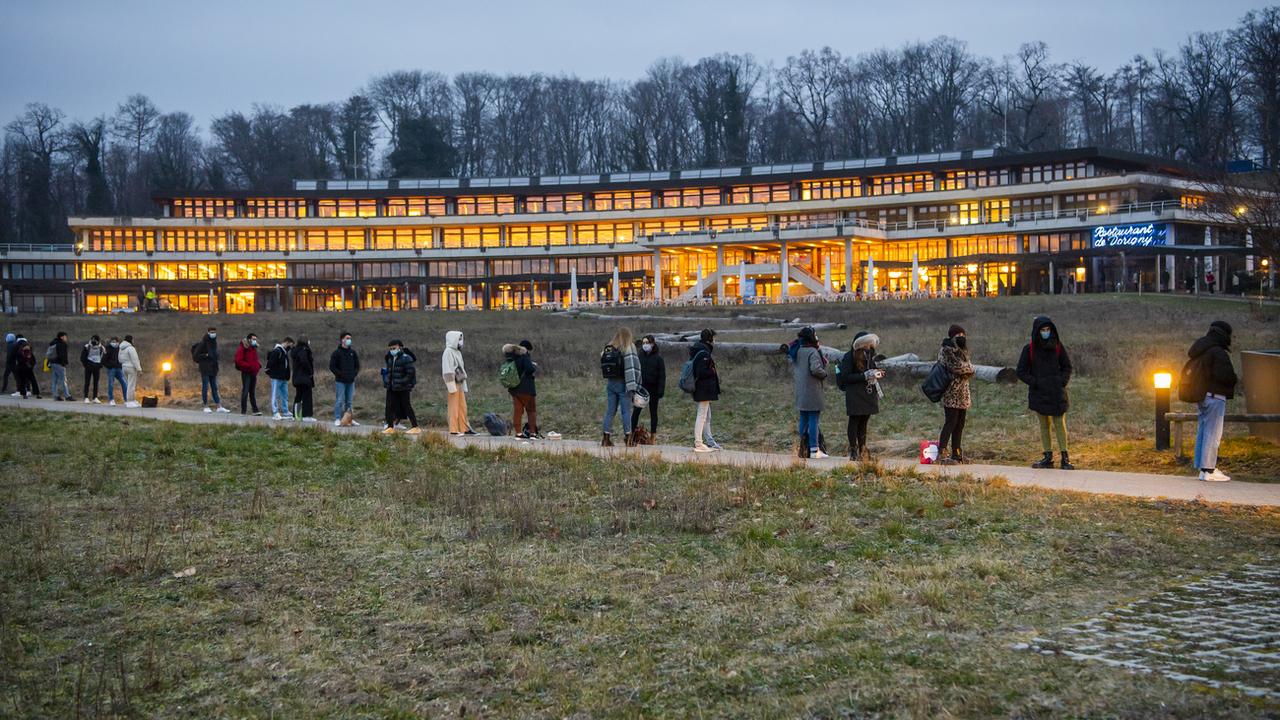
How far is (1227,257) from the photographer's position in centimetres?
7294

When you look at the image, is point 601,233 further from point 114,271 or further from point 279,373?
point 279,373

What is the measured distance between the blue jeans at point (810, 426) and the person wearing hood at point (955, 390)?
70.0 inches

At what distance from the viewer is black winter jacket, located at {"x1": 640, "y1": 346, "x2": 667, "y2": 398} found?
17.2 meters

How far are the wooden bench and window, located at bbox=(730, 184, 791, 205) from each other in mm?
85794

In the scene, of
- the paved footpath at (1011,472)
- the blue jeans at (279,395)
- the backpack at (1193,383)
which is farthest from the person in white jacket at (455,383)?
the backpack at (1193,383)

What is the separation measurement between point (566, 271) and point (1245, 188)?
241ft

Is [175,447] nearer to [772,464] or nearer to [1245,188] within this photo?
[772,464]

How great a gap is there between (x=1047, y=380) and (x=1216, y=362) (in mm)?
1968

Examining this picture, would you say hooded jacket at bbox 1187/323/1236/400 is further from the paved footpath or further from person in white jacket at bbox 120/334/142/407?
person in white jacket at bbox 120/334/142/407

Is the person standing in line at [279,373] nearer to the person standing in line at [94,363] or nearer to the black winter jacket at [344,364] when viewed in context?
the black winter jacket at [344,364]

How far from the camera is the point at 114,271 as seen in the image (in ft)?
332

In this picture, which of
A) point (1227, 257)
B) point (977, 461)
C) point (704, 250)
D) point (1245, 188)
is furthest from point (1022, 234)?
point (977, 461)

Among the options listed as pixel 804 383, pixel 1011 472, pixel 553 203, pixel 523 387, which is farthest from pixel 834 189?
pixel 1011 472

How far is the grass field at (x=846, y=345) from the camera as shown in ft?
55.1
